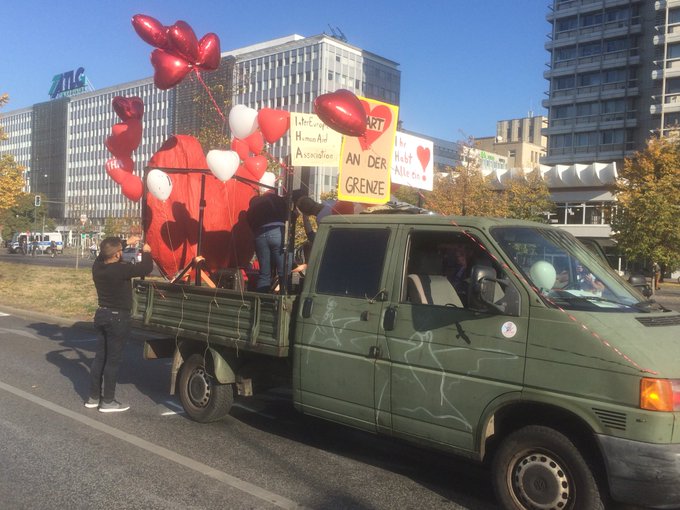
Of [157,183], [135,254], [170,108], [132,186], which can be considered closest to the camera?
[157,183]

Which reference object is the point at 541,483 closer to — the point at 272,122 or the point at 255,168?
the point at 272,122

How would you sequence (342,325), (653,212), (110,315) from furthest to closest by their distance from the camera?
(653,212) < (110,315) < (342,325)

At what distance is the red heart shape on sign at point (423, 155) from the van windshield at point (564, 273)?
2.54m

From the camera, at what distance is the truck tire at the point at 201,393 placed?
6320 millimetres

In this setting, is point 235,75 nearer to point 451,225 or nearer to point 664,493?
point 451,225

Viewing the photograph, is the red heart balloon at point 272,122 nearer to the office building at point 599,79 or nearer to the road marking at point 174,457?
the road marking at point 174,457

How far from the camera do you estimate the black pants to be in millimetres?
6785

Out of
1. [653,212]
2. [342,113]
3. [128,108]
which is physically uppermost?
[653,212]

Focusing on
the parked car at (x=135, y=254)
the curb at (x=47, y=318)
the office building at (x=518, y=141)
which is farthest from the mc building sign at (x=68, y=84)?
the curb at (x=47, y=318)

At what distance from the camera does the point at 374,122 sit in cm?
657

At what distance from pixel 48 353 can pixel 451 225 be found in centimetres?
792

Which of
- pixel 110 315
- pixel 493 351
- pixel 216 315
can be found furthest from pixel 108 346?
pixel 493 351

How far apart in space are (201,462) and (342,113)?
3261 mm

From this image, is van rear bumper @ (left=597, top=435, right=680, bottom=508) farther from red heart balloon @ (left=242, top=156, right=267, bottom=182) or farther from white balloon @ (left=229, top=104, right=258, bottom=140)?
red heart balloon @ (left=242, top=156, right=267, bottom=182)
